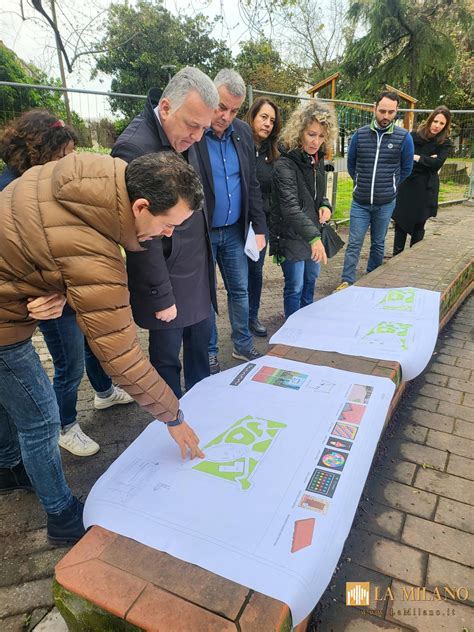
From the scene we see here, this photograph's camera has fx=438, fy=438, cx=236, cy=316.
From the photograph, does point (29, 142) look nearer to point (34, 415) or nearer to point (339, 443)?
point (34, 415)

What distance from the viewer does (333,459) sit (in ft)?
5.07

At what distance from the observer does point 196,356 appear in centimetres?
233

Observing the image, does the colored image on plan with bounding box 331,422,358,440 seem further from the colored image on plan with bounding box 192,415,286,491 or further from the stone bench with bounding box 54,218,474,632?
the stone bench with bounding box 54,218,474,632

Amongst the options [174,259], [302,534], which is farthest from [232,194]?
[302,534]

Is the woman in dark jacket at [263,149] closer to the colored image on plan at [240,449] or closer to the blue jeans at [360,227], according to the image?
the blue jeans at [360,227]

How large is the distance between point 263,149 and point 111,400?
2.02 m

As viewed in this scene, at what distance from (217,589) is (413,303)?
235 cm

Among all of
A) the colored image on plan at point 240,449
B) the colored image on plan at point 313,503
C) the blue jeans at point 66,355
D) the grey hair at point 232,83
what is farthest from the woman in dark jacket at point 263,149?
the colored image on plan at point 313,503

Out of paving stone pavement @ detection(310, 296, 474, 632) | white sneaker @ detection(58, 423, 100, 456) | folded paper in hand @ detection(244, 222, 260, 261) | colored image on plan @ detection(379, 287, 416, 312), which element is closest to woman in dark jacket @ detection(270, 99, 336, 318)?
folded paper in hand @ detection(244, 222, 260, 261)

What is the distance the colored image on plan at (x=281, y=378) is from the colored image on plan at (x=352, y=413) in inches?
9.7

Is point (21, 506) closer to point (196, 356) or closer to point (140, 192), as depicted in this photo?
point (196, 356)

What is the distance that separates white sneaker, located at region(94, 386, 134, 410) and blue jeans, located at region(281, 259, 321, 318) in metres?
1.35

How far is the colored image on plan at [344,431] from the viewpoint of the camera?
1663mm

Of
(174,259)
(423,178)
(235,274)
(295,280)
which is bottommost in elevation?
(295,280)
